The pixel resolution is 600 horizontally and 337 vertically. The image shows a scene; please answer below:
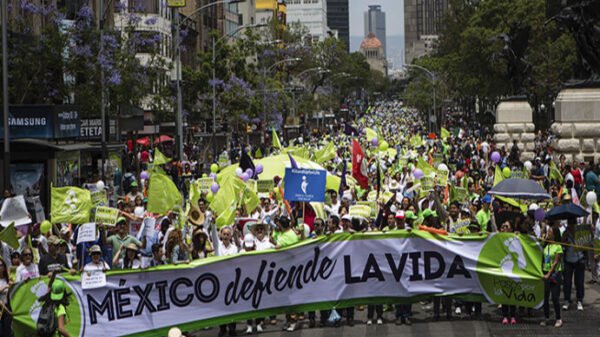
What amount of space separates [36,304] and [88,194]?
5.23 m

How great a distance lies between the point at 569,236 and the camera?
49.1 ft

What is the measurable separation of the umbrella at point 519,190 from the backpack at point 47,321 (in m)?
8.08

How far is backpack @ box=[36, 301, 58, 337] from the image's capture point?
39.3ft

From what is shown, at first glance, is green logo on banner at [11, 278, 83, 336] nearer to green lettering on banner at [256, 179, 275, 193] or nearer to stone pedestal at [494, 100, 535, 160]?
green lettering on banner at [256, 179, 275, 193]

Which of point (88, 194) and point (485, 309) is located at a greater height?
point (88, 194)

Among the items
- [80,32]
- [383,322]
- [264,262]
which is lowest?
[383,322]

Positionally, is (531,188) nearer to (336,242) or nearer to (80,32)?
(336,242)

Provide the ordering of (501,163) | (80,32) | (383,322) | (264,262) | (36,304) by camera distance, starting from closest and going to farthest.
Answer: (36,304), (264,262), (383,322), (501,163), (80,32)

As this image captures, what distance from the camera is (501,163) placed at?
33531 mm

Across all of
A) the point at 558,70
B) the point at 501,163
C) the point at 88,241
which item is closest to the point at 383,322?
the point at 88,241

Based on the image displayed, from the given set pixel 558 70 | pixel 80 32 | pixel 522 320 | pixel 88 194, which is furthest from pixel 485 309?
pixel 558 70

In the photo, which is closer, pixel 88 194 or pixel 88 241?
pixel 88 241

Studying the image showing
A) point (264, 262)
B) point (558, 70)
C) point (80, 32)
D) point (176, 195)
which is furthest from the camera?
point (558, 70)

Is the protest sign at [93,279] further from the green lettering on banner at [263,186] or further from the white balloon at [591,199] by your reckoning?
the green lettering on banner at [263,186]
